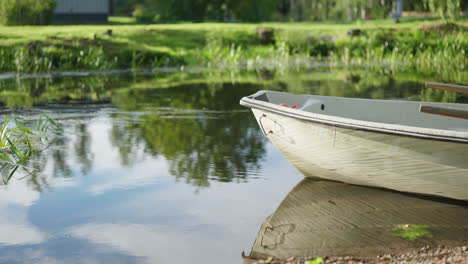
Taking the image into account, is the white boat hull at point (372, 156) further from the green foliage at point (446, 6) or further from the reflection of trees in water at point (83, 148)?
the green foliage at point (446, 6)

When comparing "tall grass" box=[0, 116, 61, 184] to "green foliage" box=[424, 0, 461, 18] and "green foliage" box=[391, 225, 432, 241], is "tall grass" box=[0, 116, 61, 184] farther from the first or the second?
"green foliage" box=[424, 0, 461, 18]

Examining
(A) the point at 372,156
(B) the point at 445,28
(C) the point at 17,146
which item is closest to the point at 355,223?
(A) the point at 372,156

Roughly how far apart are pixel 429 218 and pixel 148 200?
115 inches

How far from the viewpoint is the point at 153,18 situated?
145 ft

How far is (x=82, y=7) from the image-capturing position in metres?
41.2

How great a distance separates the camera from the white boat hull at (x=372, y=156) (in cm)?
653

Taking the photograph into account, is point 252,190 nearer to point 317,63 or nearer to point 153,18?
point 317,63

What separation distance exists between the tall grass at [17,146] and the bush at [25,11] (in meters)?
24.3

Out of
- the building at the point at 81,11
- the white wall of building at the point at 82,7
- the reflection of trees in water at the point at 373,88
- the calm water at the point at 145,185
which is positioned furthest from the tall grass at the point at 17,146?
the white wall of building at the point at 82,7

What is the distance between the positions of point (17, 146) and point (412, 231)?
611 cm

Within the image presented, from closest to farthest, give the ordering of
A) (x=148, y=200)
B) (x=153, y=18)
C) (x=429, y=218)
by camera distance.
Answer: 1. (x=429, y=218)
2. (x=148, y=200)
3. (x=153, y=18)

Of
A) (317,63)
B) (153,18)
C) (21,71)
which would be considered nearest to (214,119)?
(21,71)

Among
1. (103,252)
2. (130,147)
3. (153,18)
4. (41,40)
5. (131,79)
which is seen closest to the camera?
(103,252)

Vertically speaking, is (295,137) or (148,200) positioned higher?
(295,137)
